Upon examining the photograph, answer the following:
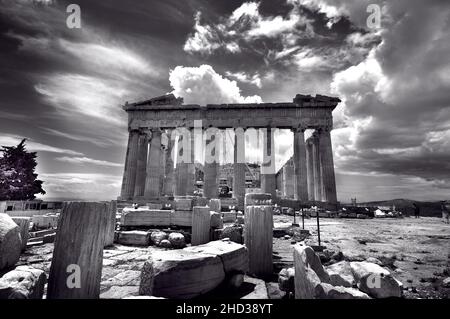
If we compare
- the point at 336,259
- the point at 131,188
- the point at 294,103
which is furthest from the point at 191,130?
the point at 336,259

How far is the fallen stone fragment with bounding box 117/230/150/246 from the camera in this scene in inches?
303

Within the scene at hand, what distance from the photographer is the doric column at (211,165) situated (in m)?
23.9

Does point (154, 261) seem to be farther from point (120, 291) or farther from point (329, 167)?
point (329, 167)

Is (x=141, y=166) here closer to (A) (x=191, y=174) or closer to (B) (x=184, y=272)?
(A) (x=191, y=174)

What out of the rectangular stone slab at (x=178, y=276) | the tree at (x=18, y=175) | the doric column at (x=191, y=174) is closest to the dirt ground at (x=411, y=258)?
the rectangular stone slab at (x=178, y=276)

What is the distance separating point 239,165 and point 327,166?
8898mm

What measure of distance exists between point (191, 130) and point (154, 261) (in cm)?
2385

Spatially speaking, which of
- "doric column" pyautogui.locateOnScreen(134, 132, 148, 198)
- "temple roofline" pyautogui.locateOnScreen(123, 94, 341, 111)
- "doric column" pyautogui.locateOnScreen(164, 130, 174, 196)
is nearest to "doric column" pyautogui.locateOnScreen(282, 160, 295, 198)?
"temple roofline" pyautogui.locateOnScreen(123, 94, 341, 111)

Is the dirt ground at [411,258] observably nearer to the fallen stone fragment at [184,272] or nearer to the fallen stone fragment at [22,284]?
the fallen stone fragment at [184,272]

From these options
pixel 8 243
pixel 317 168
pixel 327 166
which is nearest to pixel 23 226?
pixel 8 243

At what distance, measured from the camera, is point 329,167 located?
23.4 m

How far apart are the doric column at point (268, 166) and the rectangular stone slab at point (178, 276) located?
19.9 meters

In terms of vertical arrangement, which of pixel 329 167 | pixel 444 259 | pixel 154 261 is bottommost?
pixel 444 259

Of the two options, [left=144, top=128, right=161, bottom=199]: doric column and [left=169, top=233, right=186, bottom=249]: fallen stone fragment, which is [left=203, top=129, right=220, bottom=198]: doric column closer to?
[left=144, top=128, right=161, bottom=199]: doric column
